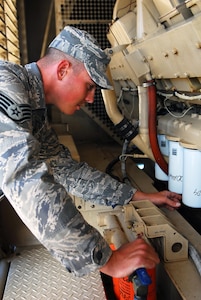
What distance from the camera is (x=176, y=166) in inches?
72.0

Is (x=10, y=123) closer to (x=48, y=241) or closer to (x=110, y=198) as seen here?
(x=48, y=241)

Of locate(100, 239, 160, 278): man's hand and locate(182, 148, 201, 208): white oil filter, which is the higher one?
locate(100, 239, 160, 278): man's hand

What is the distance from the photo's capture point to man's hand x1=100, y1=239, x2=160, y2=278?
1.02m

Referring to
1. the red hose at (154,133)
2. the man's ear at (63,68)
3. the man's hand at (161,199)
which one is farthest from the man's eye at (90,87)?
the red hose at (154,133)

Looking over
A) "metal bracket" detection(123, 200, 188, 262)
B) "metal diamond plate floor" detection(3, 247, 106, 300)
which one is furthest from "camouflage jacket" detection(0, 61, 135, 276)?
"metal diamond plate floor" detection(3, 247, 106, 300)

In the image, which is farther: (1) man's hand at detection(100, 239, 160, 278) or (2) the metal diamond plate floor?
(2) the metal diamond plate floor

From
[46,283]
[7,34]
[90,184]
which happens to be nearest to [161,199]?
[90,184]

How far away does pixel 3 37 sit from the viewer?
2.04 meters

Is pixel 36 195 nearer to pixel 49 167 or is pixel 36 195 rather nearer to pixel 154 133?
pixel 49 167

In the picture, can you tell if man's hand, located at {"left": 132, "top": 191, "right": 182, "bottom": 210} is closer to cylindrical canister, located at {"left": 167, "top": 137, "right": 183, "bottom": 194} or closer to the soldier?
cylindrical canister, located at {"left": 167, "top": 137, "right": 183, "bottom": 194}

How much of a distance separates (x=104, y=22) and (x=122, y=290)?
267 centimetres

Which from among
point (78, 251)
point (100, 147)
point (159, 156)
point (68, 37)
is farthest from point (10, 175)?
point (100, 147)

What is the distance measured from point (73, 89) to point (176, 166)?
81 cm

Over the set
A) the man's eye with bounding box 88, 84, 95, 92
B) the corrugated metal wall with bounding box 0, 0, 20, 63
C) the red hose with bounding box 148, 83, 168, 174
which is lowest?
the red hose with bounding box 148, 83, 168, 174
